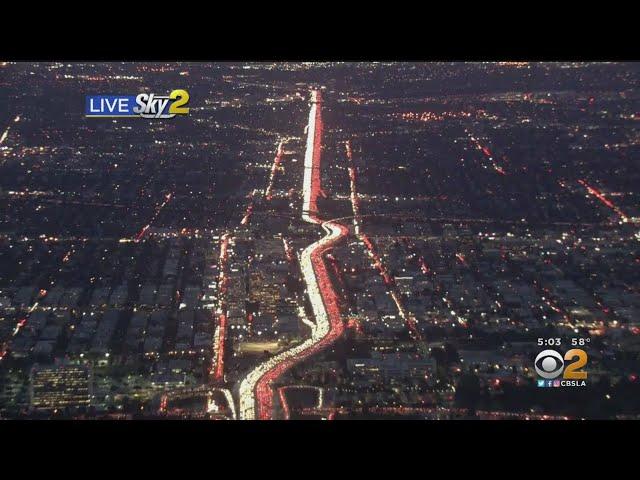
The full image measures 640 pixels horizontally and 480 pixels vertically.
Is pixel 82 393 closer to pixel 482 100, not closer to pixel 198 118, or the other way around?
pixel 198 118

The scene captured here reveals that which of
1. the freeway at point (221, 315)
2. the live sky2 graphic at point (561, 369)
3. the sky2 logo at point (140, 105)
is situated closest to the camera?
the live sky2 graphic at point (561, 369)

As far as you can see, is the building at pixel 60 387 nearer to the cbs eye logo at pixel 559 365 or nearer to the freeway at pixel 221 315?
the freeway at pixel 221 315

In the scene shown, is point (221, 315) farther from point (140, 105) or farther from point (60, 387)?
point (140, 105)

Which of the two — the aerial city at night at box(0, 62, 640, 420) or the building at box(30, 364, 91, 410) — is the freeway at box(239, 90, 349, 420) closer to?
the aerial city at night at box(0, 62, 640, 420)

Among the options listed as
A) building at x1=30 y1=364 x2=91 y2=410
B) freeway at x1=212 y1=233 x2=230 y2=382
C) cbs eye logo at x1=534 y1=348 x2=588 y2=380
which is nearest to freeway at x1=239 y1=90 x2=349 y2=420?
freeway at x1=212 y1=233 x2=230 y2=382

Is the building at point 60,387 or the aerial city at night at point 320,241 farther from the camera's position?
the aerial city at night at point 320,241

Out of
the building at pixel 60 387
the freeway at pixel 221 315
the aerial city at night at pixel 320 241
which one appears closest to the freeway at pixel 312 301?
the aerial city at night at pixel 320 241

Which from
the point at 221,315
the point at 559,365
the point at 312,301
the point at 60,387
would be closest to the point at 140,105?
the point at 221,315
